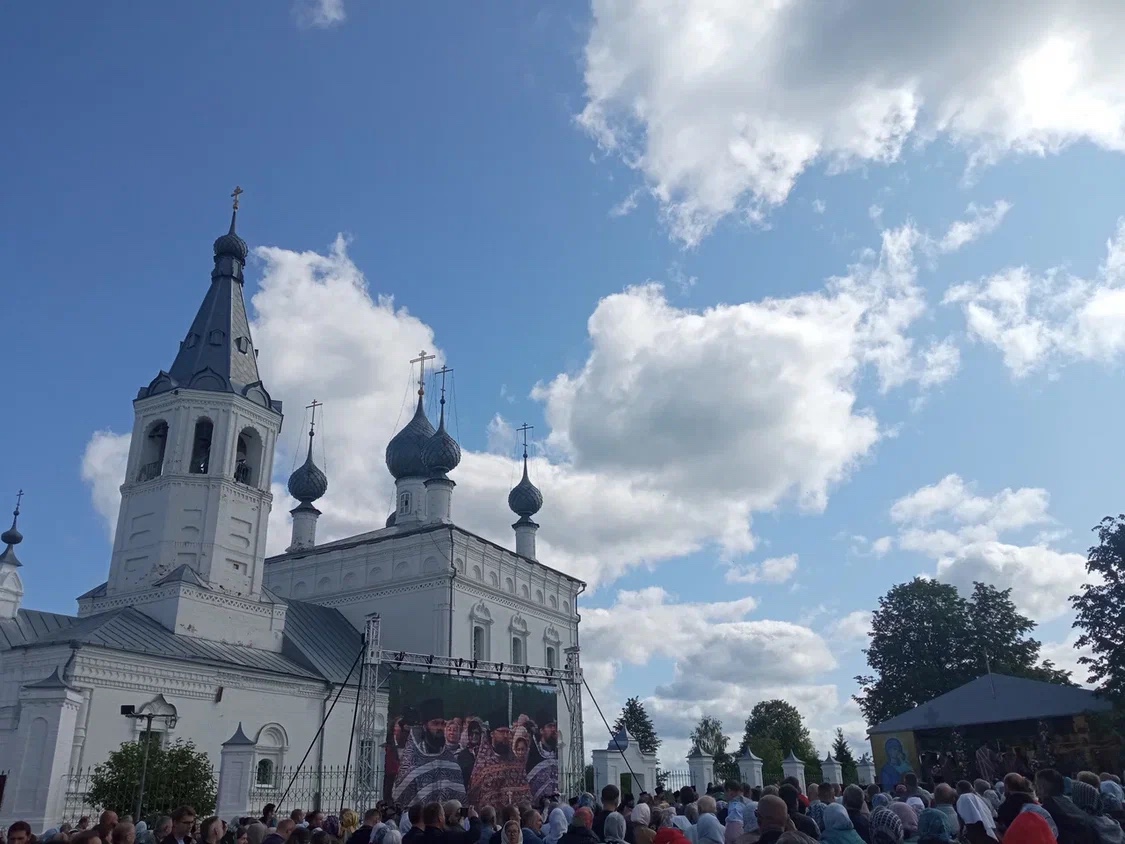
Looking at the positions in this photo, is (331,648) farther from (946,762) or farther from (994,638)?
(994,638)

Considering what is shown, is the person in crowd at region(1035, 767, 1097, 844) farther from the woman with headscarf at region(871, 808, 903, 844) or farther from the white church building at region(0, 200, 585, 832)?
the white church building at region(0, 200, 585, 832)

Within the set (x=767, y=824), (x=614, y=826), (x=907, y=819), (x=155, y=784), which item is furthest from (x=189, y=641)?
(x=767, y=824)

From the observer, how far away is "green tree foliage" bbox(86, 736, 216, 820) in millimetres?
17516

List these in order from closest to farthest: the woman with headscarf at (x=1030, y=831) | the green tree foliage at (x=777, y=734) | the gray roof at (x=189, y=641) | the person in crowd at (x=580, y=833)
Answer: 1. the woman with headscarf at (x=1030, y=831)
2. the person in crowd at (x=580, y=833)
3. the gray roof at (x=189, y=641)
4. the green tree foliage at (x=777, y=734)

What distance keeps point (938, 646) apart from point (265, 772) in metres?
28.8

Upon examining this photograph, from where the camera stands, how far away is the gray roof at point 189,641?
22516mm

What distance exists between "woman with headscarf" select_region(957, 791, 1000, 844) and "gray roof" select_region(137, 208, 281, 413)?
1014 inches

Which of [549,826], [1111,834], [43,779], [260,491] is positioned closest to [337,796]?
[43,779]

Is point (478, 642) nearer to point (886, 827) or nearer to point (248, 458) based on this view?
point (248, 458)

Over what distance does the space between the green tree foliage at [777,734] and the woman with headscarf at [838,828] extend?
5266cm

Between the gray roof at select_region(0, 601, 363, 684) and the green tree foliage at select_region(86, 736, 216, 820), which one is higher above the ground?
the gray roof at select_region(0, 601, 363, 684)

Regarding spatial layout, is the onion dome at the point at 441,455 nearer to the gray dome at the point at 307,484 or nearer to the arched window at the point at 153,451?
the gray dome at the point at 307,484

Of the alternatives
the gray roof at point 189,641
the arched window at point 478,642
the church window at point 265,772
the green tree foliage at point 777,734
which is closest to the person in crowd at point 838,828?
the gray roof at point 189,641

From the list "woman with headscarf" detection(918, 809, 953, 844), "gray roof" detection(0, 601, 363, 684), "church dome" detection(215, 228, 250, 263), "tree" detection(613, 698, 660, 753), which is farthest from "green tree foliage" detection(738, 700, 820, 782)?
"woman with headscarf" detection(918, 809, 953, 844)
